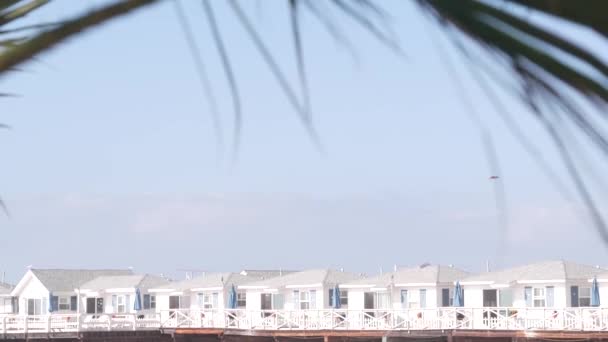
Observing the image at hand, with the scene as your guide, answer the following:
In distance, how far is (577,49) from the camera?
128 cm

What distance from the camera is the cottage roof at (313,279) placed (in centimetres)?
5350

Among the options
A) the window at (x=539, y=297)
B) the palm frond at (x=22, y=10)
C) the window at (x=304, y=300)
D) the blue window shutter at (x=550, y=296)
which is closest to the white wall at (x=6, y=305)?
the window at (x=304, y=300)

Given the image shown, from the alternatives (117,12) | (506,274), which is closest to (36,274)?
(506,274)

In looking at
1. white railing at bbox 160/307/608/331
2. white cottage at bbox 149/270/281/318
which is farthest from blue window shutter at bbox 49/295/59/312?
white railing at bbox 160/307/608/331

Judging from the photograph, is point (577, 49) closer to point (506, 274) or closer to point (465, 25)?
point (465, 25)

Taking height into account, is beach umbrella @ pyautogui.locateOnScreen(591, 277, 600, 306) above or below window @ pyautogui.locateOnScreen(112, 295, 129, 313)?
below

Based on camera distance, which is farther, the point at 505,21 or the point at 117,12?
→ the point at 117,12

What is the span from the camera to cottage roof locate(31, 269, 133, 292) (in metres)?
64.6

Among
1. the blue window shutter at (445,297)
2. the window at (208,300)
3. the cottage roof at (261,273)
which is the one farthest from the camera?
the cottage roof at (261,273)

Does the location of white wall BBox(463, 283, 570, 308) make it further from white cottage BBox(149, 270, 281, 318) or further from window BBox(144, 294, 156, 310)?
window BBox(144, 294, 156, 310)

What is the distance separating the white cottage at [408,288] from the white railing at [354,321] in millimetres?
5538

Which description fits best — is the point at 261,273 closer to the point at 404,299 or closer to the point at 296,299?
the point at 296,299

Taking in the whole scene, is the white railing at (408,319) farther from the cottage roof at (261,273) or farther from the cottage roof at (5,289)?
the cottage roof at (5,289)

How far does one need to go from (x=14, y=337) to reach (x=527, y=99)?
133ft
